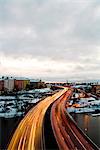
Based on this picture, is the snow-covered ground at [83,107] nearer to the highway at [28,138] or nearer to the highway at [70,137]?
the highway at [70,137]

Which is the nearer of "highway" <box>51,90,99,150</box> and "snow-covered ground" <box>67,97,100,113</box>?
"highway" <box>51,90,99,150</box>

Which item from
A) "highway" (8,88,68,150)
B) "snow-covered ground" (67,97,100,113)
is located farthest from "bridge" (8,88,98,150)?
"snow-covered ground" (67,97,100,113)

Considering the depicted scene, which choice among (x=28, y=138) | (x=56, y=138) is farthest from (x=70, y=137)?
(x=28, y=138)

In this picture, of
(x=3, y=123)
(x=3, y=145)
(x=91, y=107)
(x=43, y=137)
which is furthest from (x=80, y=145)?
(x=91, y=107)

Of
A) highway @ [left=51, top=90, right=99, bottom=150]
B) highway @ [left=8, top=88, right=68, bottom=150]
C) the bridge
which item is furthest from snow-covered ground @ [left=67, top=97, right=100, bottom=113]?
highway @ [left=8, top=88, right=68, bottom=150]

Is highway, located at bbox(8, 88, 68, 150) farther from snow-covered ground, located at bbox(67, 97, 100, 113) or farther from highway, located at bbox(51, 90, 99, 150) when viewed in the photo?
snow-covered ground, located at bbox(67, 97, 100, 113)

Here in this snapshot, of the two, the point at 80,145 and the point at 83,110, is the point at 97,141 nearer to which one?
the point at 80,145

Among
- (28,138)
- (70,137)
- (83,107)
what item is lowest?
(70,137)

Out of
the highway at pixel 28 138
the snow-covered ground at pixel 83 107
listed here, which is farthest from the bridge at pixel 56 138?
the snow-covered ground at pixel 83 107

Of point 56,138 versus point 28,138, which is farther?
point 56,138

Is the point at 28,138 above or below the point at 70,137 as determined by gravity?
above

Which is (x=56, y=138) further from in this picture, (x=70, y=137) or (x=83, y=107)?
(x=83, y=107)
